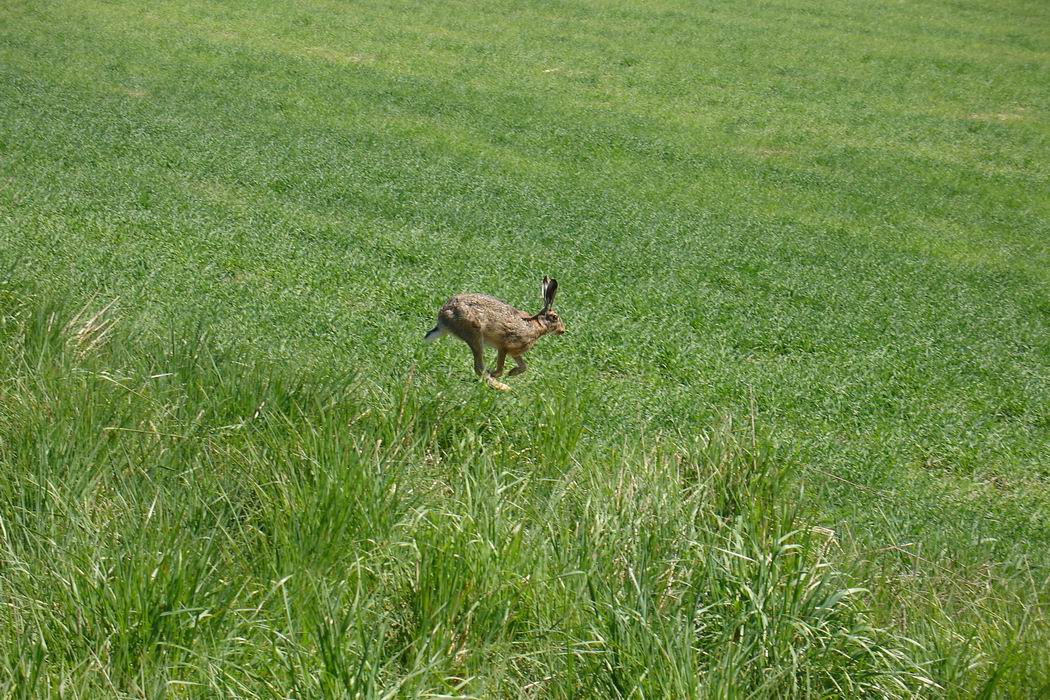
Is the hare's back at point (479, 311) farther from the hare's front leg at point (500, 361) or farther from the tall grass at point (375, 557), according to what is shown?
the tall grass at point (375, 557)

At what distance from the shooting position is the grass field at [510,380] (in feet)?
13.8

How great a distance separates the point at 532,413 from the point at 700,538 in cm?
171

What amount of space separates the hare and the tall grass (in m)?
0.78

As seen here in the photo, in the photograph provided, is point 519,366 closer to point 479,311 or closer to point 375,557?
point 479,311

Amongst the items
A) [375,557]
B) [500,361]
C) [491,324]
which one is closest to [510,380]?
[500,361]

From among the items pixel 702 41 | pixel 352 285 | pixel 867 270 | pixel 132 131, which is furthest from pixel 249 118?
pixel 702 41

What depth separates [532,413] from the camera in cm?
648

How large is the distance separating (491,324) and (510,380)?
138 centimetres

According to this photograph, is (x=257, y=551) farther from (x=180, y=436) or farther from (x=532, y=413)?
(x=532, y=413)

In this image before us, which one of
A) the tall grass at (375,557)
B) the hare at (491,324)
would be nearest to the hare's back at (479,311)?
the hare at (491,324)

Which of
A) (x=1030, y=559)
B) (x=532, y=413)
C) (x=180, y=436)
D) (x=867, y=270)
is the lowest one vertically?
(x=867, y=270)

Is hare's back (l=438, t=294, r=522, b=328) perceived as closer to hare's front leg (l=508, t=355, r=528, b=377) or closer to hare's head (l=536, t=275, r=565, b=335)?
hare's head (l=536, t=275, r=565, b=335)

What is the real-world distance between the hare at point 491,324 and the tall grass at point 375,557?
0.78 m

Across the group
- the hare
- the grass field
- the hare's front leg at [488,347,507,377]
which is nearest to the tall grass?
the grass field
